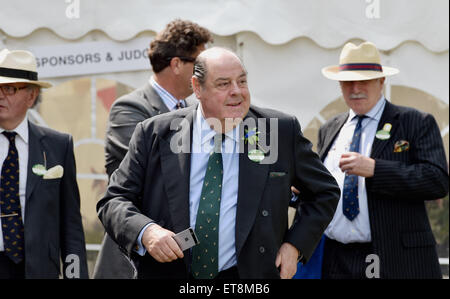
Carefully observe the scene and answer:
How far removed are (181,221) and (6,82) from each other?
4.80 ft

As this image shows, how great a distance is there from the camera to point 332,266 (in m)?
4.38

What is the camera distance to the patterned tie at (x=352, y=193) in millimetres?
4270

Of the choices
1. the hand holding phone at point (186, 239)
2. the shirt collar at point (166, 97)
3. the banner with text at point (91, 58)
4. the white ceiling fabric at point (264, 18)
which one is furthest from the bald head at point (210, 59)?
the banner with text at point (91, 58)

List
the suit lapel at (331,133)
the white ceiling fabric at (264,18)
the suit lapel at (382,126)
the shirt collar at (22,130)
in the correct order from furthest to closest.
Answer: the white ceiling fabric at (264,18)
the suit lapel at (331,133)
the suit lapel at (382,126)
the shirt collar at (22,130)

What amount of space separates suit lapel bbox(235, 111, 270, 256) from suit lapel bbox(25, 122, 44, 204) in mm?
1280

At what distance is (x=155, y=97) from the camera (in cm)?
428

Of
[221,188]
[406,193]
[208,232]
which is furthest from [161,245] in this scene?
[406,193]

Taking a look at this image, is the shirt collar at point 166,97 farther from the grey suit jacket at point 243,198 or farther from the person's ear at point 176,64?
the grey suit jacket at point 243,198

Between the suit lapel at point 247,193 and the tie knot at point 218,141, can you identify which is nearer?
the suit lapel at point 247,193

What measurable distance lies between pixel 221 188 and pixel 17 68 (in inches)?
64.4

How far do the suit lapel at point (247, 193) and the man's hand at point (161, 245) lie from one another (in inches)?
11.5

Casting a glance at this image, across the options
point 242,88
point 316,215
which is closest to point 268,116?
→ point 242,88

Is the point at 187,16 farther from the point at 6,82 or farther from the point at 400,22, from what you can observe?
the point at 6,82

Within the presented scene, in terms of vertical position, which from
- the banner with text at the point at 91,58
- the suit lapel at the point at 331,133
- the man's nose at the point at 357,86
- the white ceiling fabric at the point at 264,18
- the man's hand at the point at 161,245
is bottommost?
the man's hand at the point at 161,245
